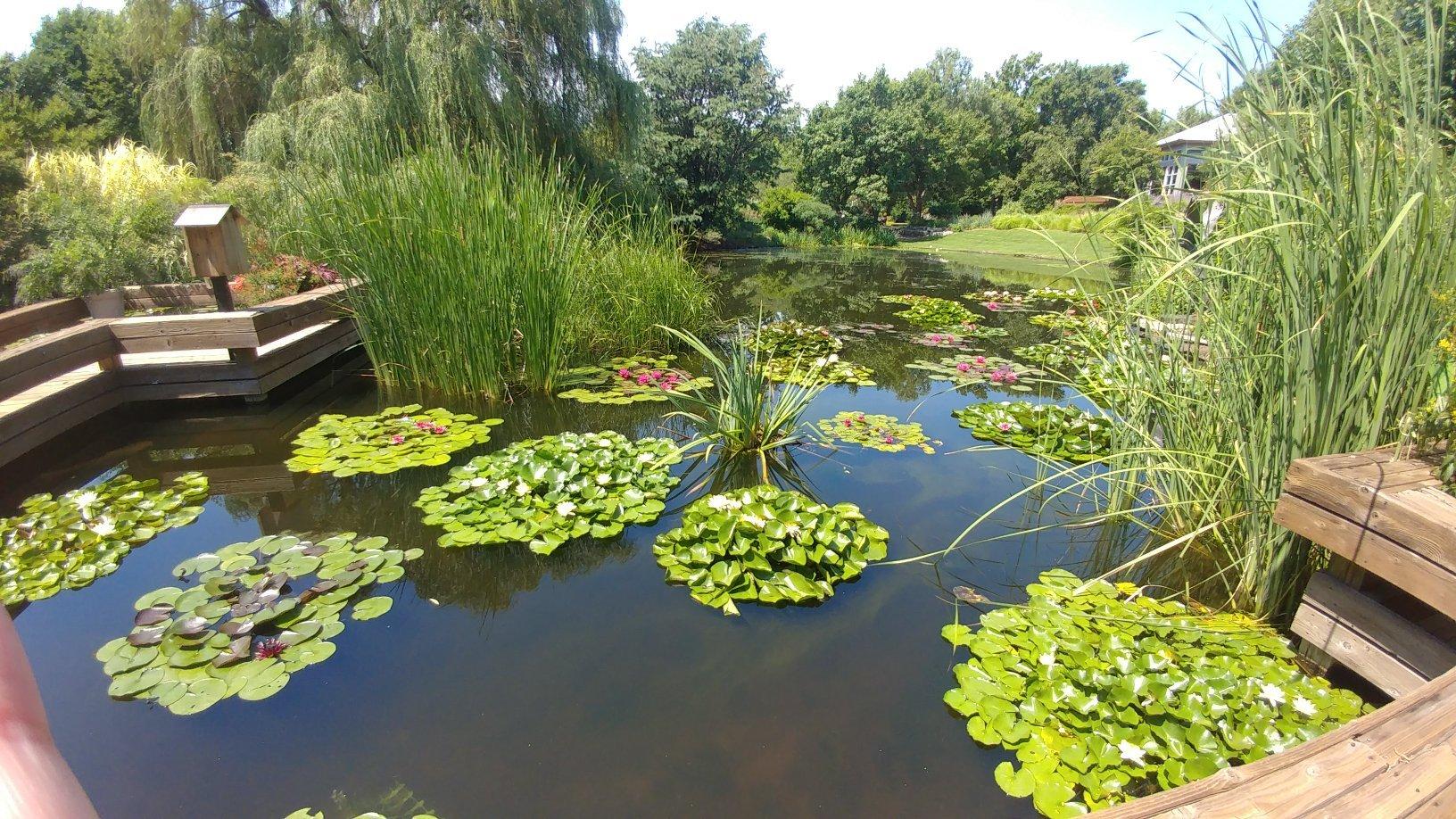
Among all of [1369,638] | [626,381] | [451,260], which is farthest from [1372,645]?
[451,260]

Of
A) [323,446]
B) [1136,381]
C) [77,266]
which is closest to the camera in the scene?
[1136,381]

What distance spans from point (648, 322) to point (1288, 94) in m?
4.40

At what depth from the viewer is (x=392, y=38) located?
847 centimetres

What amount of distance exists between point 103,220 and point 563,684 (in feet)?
23.9

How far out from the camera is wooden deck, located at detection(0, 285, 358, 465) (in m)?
3.46

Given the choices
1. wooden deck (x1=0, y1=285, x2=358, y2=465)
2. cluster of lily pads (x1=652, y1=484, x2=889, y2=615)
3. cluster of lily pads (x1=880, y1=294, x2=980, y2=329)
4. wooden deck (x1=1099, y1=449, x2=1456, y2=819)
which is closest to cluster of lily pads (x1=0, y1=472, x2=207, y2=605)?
wooden deck (x1=0, y1=285, x2=358, y2=465)

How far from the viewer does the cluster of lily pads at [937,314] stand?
709 cm

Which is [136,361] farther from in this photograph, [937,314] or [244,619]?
[937,314]

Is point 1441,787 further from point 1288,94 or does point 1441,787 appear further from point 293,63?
point 293,63

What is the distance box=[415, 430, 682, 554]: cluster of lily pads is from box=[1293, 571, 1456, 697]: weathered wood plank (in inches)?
86.0

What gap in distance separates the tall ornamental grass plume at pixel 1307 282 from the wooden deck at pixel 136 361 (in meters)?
4.73

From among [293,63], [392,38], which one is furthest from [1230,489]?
[293,63]

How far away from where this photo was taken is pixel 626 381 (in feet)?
15.6

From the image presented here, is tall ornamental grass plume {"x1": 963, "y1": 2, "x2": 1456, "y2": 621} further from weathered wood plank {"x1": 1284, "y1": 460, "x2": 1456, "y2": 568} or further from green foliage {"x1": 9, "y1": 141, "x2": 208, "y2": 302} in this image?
green foliage {"x1": 9, "y1": 141, "x2": 208, "y2": 302}
